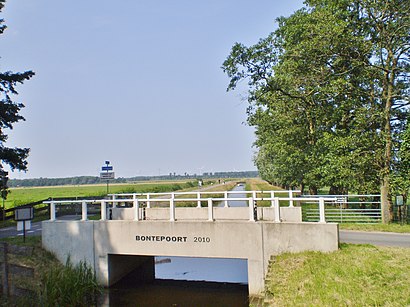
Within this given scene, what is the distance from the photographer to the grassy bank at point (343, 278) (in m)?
7.32

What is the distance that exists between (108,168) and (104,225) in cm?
738

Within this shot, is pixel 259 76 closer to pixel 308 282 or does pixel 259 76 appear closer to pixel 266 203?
pixel 266 203

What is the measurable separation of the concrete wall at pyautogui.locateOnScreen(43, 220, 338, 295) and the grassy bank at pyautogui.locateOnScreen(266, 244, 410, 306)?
0.58 meters

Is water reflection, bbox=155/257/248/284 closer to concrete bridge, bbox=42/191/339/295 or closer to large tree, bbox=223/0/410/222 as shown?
concrete bridge, bbox=42/191/339/295

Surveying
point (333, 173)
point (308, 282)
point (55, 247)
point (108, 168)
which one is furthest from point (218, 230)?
point (108, 168)

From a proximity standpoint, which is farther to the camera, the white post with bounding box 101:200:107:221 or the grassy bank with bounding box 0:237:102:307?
the white post with bounding box 101:200:107:221

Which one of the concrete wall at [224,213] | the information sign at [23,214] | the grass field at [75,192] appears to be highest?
the information sign at [23,214]

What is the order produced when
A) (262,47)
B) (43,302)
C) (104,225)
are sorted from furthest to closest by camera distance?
(262,47), (104,225), (43,302)

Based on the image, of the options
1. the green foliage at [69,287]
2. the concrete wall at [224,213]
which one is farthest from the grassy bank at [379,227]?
the green foliage at [69,287]

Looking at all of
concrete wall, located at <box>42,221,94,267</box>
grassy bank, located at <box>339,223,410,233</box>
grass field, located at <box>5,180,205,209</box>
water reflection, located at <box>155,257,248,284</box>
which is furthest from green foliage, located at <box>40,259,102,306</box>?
grass field, located at <box>5,180,205,209</box>

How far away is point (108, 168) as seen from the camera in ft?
66.5

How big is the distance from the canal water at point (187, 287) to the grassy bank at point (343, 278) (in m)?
2.58

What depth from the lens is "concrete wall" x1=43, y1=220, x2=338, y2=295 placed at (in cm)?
1101

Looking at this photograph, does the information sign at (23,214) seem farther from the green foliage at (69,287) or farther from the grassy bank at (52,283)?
the green foliage at (69,287)
